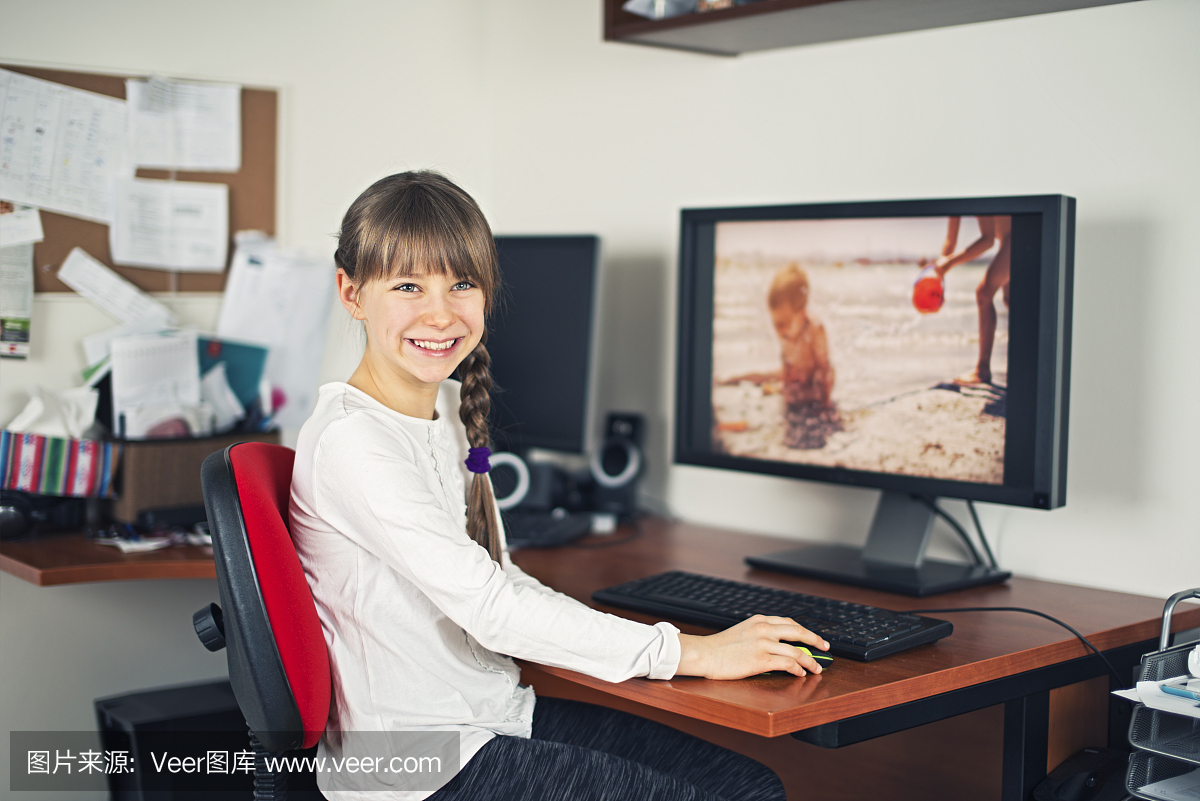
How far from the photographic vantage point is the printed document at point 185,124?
6.56ft

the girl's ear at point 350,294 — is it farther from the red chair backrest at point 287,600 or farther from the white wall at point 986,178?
the white wall at point 986,178

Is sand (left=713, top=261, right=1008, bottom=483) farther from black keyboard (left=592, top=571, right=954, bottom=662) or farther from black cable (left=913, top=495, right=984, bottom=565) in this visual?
black keyboard (left=592, top=571, right=954, bottom=662)

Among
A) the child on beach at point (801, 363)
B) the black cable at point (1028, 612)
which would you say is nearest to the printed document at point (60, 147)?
the child on beach at point (801, 363)

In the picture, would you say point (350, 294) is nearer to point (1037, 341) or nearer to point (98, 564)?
point (98, 564)

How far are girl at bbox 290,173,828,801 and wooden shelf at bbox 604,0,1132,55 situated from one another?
67 centimetres

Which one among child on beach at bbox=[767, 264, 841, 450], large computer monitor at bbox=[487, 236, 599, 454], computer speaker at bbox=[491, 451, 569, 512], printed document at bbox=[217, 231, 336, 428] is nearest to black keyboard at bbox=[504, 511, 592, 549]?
computer speaker at bbox=[491, 451, 569, 512]

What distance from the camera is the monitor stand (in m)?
1.50

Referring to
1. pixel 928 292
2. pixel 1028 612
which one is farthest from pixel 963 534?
pixel 928 292

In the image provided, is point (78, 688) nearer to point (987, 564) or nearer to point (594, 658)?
point (594, 658)

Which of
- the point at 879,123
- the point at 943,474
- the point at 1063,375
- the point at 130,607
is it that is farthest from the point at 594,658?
the point at 130,607

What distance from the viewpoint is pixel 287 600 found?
3.75ft

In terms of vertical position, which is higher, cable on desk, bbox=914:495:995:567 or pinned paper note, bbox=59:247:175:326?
pinned paper note, bbox=59:247:175:326

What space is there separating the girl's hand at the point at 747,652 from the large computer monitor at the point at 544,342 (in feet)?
2.79

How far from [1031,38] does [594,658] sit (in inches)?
44.0
